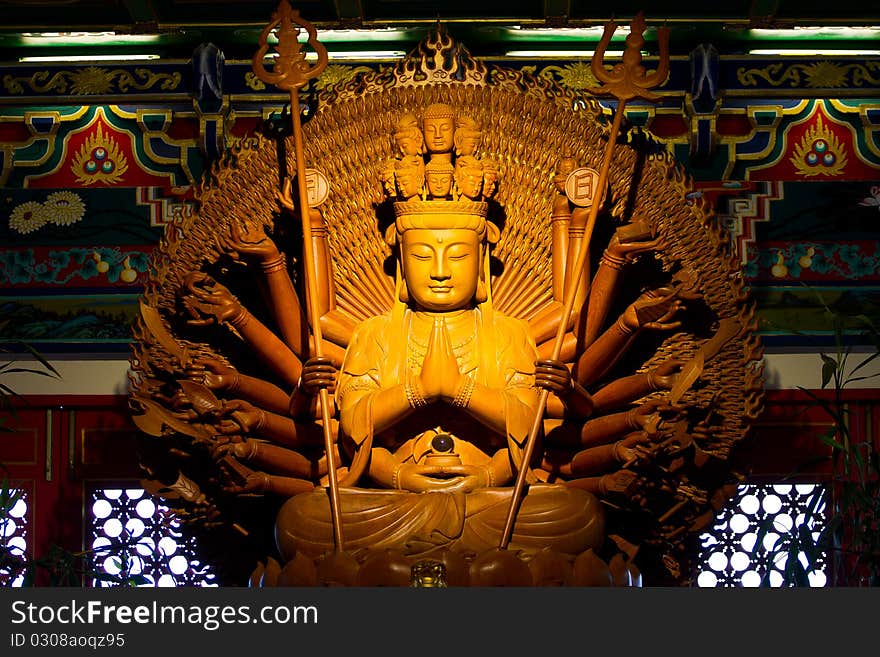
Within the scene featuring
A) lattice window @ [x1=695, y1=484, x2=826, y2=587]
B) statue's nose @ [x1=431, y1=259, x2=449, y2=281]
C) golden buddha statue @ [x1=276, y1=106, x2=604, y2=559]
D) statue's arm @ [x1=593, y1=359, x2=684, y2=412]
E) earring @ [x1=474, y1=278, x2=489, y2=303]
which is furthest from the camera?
lattice window @ [x1=695, y1=484, x2=826, y2=587]

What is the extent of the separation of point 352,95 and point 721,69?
4.80 ft

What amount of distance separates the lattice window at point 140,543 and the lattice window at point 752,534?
5.73ft

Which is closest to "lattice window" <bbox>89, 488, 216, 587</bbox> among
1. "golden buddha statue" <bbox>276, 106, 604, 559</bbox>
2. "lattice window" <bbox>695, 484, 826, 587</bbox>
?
"golden buddha statue" <bbox>276, 106, 604, 559</bbox>

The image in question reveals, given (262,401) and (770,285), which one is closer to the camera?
(262,401)

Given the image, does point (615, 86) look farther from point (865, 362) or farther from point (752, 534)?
point (752, 534)

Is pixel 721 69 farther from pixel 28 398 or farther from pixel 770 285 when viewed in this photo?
pixel 28 398

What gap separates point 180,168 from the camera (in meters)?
7.14

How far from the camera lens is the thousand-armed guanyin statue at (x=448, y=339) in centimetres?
600

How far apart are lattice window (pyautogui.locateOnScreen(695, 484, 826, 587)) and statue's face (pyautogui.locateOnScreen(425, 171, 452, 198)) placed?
145cm

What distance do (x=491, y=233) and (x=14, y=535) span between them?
79.2 inches

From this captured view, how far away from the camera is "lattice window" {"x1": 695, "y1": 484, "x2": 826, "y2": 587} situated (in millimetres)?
6688

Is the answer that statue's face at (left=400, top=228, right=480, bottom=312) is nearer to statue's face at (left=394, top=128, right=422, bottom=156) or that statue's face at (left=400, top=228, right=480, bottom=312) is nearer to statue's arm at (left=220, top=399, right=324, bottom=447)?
statue's face at (left=394, top=128, right=422, bottom=156)

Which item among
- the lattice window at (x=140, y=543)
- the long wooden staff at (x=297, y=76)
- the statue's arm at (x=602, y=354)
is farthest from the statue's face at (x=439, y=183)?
the lattice window at (x=140, y=543)

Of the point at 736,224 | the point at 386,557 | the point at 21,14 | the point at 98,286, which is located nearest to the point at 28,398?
the point at 98,286
